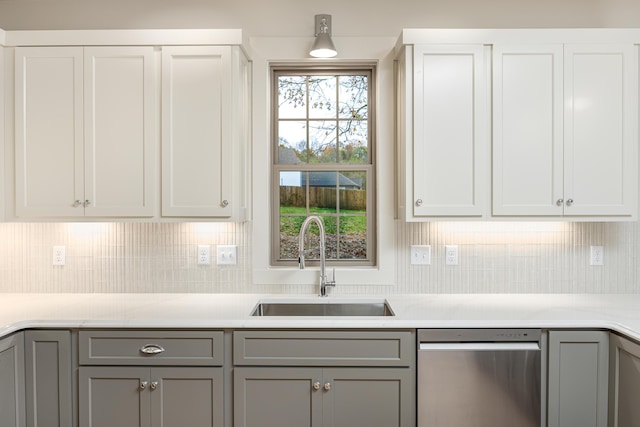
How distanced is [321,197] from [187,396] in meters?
1.34

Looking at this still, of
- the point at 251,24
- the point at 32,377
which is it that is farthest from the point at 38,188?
the point at 251,24

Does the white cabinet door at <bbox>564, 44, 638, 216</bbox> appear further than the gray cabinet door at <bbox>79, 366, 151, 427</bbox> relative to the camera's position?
Yes

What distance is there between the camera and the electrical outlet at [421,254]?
112 inches

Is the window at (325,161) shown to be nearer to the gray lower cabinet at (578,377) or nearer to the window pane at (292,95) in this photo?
the window pane at (292,95)

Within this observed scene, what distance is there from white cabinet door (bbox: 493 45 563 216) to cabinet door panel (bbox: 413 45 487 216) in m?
0.09

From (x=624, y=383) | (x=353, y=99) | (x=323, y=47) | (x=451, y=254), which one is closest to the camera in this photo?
(x=624, y=383)

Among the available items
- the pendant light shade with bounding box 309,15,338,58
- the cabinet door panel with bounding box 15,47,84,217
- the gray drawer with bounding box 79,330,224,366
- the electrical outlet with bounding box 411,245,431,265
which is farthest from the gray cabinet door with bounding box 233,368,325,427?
the pendant light shade with bounding box 309,15,338,58

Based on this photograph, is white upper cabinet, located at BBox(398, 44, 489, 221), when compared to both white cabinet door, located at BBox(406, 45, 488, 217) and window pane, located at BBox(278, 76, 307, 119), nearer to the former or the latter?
white cabinet door, located at BBox(406, 45, 488, 217)

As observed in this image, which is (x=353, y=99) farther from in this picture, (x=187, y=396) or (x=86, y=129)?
(x=187, y=396)

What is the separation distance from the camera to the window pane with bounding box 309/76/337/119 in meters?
2.95

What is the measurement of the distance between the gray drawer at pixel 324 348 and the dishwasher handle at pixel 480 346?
0.08 m

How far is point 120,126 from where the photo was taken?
2.50 m

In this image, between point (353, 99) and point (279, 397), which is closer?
point (279, 397)

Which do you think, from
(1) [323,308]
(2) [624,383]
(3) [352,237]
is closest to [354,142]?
(3) [352,237]
